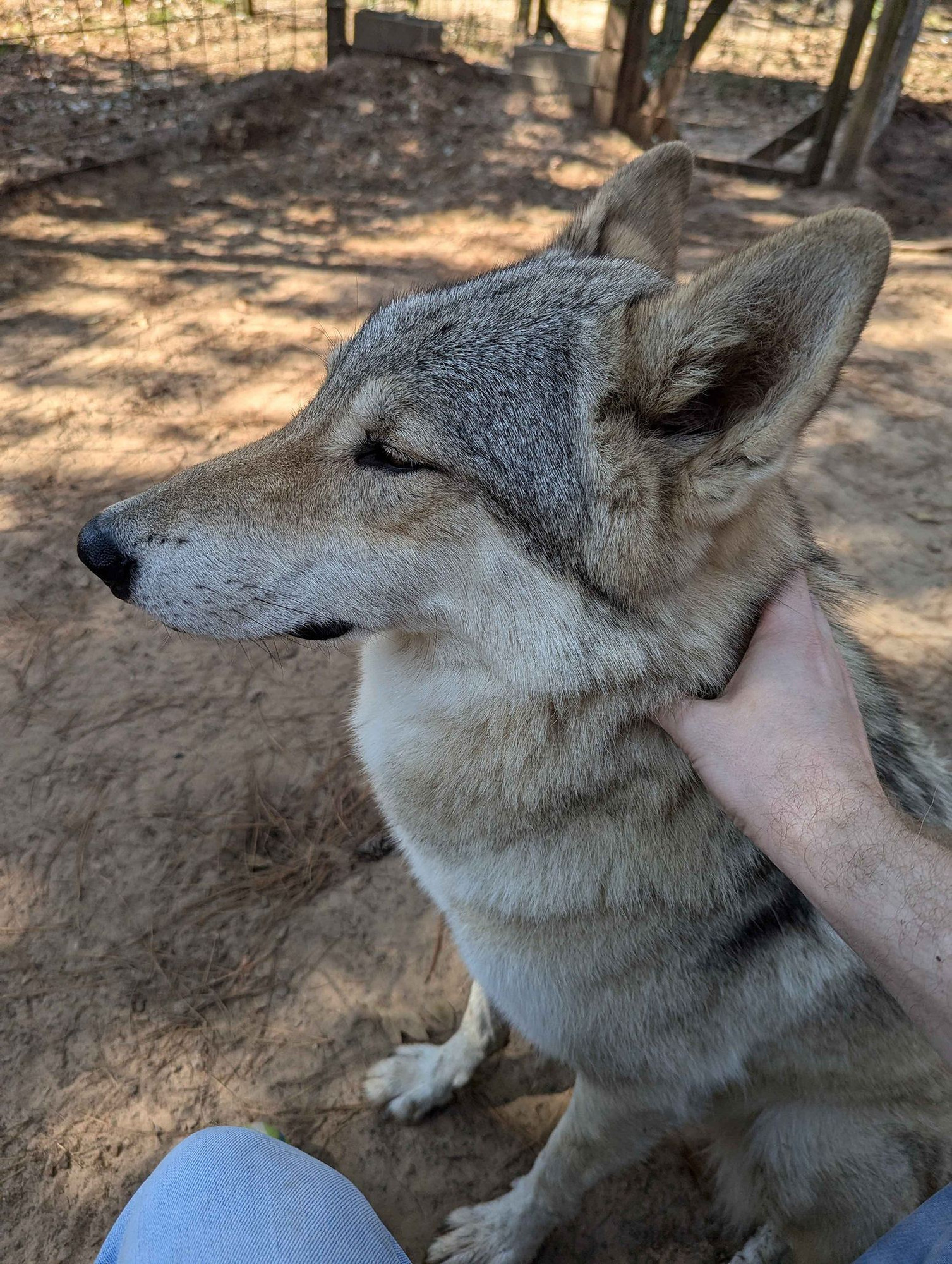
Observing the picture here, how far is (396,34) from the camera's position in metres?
7.93

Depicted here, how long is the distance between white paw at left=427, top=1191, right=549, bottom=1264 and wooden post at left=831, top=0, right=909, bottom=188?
794cm

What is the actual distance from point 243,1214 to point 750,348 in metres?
1.88

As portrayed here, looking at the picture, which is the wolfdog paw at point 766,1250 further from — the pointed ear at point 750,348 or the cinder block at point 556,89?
the cinder block at point 556,89

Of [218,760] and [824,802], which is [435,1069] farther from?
[824,802]

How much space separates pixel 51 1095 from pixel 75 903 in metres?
0.59

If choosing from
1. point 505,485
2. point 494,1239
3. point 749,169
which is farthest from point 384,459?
point 749,169

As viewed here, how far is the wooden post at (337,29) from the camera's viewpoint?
7754mm

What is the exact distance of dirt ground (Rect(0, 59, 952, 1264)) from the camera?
2508 millimetres

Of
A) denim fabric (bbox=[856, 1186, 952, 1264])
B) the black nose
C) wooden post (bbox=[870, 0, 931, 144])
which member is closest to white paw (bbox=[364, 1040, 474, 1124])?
denim fabric (bbox=[856, 1186, 952, 1264])

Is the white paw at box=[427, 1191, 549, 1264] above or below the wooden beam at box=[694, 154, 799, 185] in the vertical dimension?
below

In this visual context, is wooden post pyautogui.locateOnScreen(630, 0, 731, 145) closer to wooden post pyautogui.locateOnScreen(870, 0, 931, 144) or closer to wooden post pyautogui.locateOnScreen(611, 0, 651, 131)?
wooden post pyautogui.locateOnScreen(611, 0, 651, 131)

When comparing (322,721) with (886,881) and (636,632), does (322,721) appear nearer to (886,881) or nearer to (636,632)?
(636,632)

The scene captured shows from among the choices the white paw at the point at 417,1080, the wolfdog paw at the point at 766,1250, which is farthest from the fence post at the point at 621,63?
the wolfdog paw at the point at 766,1250

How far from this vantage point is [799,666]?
1.68 m
